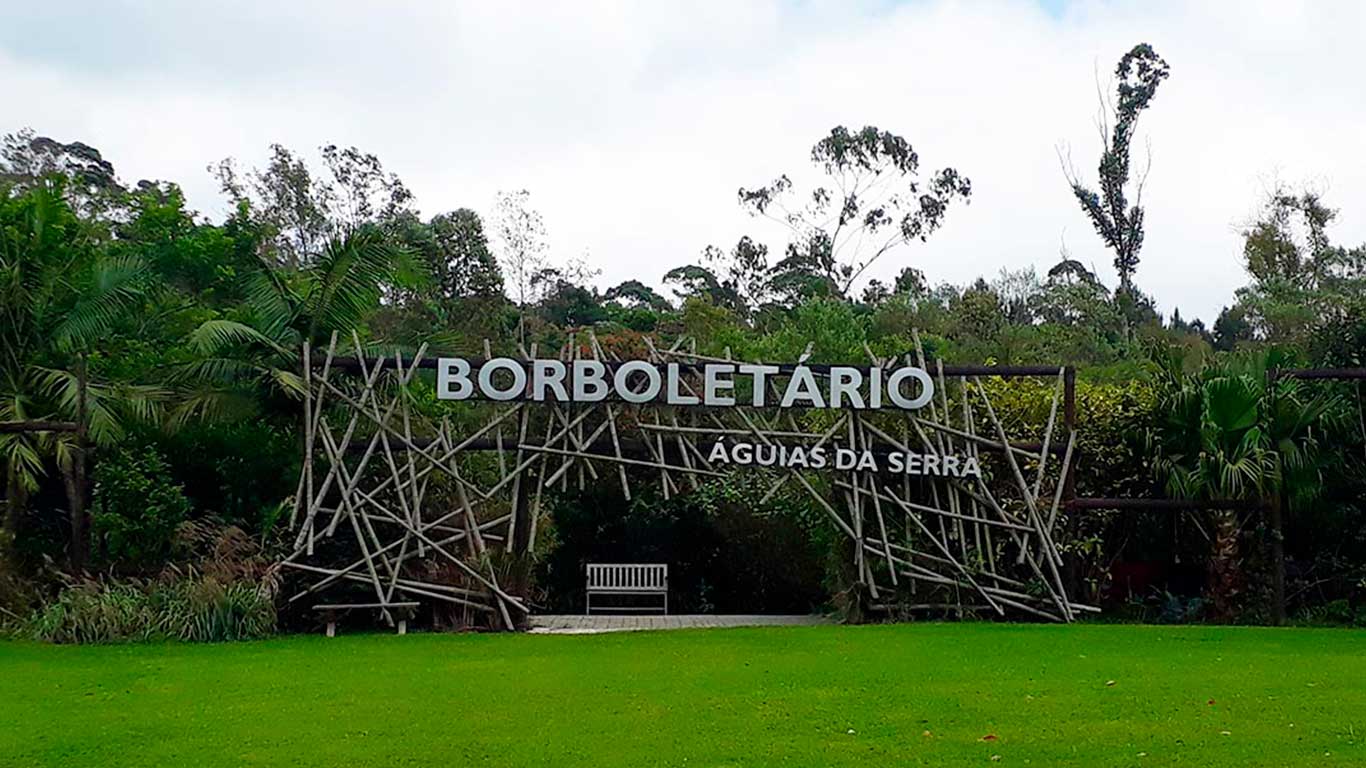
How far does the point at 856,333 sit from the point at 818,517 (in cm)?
1022

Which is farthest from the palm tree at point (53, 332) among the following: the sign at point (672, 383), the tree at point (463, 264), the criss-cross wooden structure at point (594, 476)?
the tree at point (463, 264)

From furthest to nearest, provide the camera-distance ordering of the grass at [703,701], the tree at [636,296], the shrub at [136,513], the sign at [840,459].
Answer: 1. the tree at [636,296]
2. the sign at [840,459]
3. the shrub at [136,513]
4. the grass at [703,701]

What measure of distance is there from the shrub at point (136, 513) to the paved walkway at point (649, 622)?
162 inches

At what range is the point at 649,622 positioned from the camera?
54.0ft

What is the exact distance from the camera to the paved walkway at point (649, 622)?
15492 mm

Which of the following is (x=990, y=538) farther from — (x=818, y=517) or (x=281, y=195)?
(x=281, y=195)

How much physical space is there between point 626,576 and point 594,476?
Result: 2179 millimetres

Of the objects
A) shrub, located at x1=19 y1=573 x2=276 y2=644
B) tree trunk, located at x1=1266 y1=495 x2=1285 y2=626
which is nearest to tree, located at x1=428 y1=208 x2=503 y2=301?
shrub, located at x1=19 y1=573 x2=276 y2=644

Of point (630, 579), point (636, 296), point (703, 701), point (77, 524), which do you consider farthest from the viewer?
point (636, 296)

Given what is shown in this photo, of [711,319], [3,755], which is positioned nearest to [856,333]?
[711,319]

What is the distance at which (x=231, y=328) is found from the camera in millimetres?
15727

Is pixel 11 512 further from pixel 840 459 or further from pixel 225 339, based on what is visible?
pixel 840 459

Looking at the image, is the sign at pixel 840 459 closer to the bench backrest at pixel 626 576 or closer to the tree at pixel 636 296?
the bench backrest at pixel 626 576

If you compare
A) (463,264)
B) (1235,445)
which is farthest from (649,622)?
(463,264)
